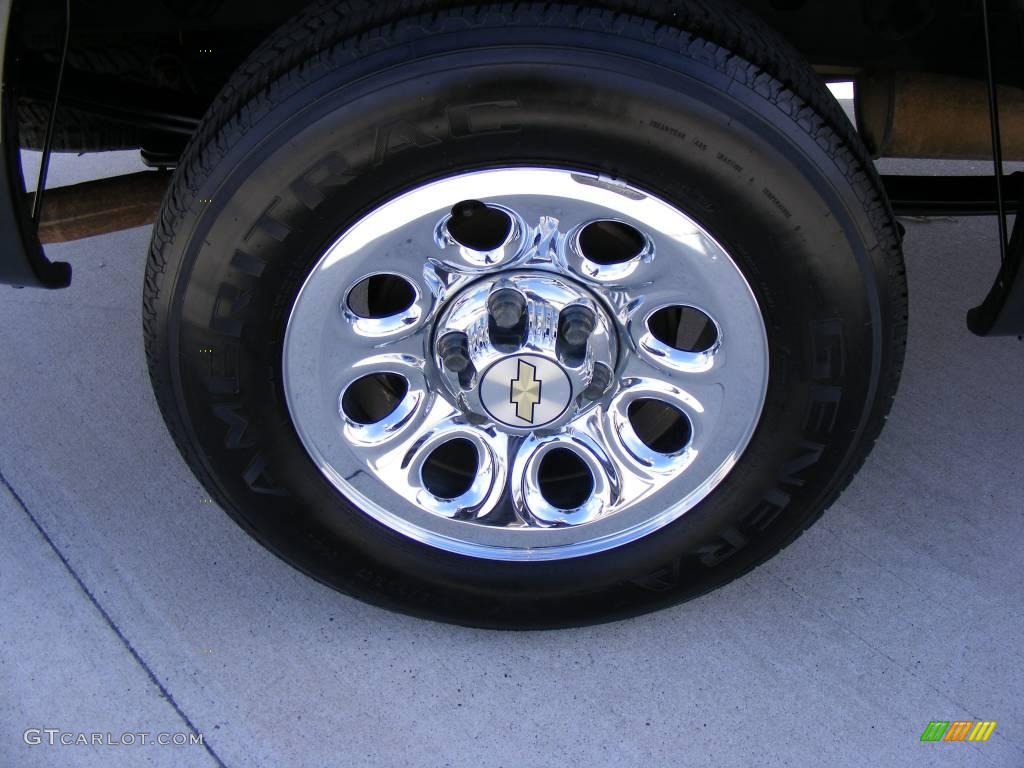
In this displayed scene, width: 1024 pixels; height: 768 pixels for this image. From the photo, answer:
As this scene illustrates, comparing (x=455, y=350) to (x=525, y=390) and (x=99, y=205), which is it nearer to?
(x=525, y=390)

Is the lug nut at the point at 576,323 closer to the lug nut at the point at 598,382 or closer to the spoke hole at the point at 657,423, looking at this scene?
the lug nut at the point at 598,382

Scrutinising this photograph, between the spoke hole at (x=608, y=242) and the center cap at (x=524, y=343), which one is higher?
the spoke hole at (x=608, y=242)

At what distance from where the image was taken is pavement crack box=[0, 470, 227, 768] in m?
1.92

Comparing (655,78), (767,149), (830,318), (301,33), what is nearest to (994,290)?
(830,318)

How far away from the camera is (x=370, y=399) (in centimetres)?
209

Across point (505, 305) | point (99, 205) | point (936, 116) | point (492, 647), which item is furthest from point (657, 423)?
point (99, 205)

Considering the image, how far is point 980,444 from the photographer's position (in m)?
2.55

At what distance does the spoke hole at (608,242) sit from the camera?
185cm

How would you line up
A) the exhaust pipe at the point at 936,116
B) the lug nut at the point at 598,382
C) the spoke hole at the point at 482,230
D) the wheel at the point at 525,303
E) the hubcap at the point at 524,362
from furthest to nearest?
the exhaust pipe at the point at 936,116 < the lug nut at the point at 598,382 < the spoke hole at the point at 482,230 < the hubcap at the point at 524,362 < the wheel at the point at 525,303

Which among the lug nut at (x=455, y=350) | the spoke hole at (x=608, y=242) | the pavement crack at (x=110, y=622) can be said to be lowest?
the pavement crack at (x=110, y=622)

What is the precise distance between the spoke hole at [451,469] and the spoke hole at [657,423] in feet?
1.29

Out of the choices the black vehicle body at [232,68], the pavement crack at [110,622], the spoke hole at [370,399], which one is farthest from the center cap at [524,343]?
the pavement crack at [110,622]

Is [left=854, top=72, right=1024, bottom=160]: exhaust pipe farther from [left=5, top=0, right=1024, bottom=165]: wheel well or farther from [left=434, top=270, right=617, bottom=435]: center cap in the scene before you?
[left=434, top=270, right=617, bottom=435]: center cap

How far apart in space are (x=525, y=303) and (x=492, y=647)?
83 cm
